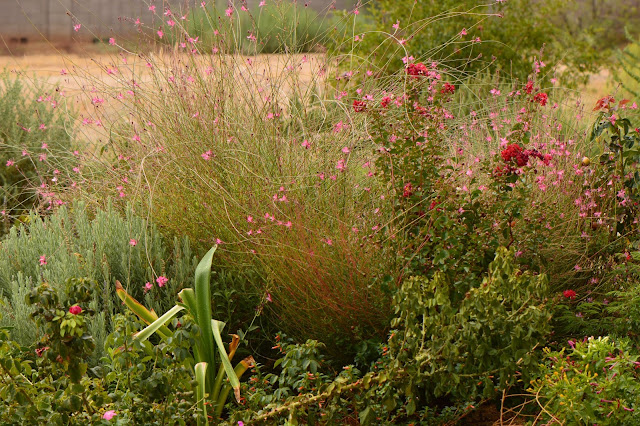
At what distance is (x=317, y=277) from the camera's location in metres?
2.95

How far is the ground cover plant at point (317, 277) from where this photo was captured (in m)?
2.38

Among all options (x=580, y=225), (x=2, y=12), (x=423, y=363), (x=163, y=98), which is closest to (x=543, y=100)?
(x=580, y=225)

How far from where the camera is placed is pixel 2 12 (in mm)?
15359

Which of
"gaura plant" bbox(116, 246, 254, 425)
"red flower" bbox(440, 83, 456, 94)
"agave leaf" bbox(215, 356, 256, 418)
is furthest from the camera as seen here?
"red flower" bbox(440, 83, 456, 94)

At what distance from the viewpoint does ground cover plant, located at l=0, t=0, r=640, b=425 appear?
7.80ft

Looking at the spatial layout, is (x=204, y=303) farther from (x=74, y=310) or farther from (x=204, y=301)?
(x=74, y=310)

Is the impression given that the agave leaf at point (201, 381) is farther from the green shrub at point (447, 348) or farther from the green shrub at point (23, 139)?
the green shrub at point (23, 139)

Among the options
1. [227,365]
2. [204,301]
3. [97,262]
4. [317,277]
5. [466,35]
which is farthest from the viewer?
[466,35]

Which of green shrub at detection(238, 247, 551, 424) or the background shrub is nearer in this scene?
green shrub at detection(238, 247, 551, 424)

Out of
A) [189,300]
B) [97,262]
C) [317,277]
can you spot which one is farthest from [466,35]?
[189,300]

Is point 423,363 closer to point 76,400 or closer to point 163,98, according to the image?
point 76,400

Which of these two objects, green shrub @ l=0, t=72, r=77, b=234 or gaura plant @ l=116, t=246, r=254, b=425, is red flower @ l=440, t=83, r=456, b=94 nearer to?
gaura plant @ l=116, t=246, r=254, b=425

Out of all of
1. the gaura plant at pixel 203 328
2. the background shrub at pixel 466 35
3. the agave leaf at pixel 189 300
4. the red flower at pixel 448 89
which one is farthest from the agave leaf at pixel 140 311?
the background shrub at pixel 466 35

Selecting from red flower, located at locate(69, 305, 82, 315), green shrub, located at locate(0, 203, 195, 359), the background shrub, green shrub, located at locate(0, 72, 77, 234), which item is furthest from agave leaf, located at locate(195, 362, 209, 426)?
the background shrub
